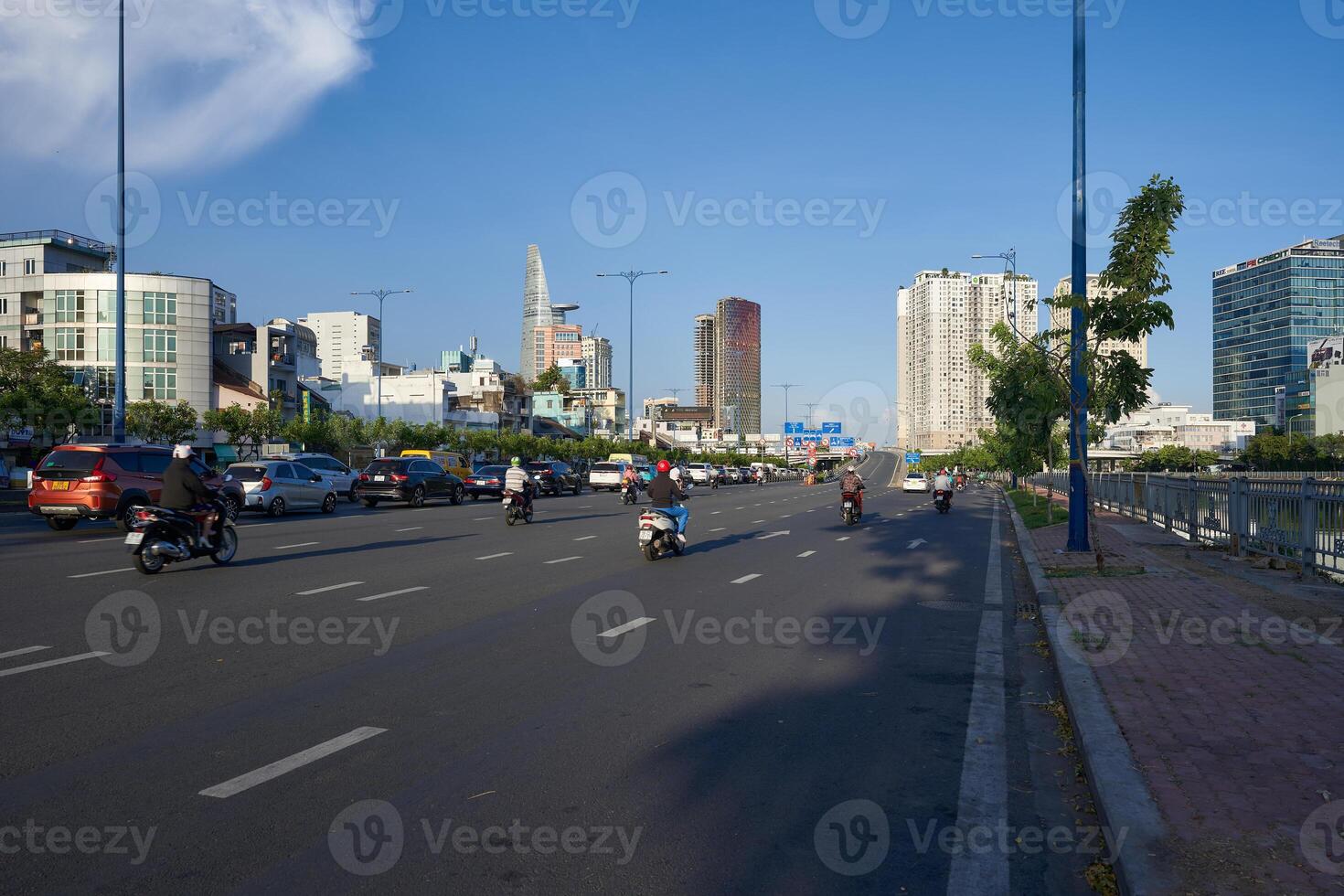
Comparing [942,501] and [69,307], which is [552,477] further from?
[69,307]

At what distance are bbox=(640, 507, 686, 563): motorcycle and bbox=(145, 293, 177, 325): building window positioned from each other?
2477 inches

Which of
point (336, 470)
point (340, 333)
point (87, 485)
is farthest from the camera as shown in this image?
point (340, 333)

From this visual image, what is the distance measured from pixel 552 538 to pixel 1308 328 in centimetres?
21717

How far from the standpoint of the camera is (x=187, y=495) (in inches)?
560

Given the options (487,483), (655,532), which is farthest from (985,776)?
(487,483)

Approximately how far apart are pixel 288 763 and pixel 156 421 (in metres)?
50.5

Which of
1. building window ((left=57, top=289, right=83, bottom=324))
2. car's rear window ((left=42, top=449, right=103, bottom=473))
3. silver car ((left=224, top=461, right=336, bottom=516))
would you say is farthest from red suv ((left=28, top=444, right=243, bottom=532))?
building window ((left=57, top=289, right=83, bottom=324))

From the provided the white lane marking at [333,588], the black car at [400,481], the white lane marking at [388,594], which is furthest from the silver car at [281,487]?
the white lane marking at [388,594]

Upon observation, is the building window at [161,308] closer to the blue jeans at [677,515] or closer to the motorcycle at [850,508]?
the motorcycle at [850,508]

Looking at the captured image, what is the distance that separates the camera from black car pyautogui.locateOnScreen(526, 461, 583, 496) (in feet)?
153

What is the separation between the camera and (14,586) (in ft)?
41.1

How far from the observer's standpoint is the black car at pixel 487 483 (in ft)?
139

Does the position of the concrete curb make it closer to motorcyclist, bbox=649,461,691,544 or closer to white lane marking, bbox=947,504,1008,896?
white lane marking, bbox=947,504,1008,896

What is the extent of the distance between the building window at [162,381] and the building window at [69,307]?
239 inches
